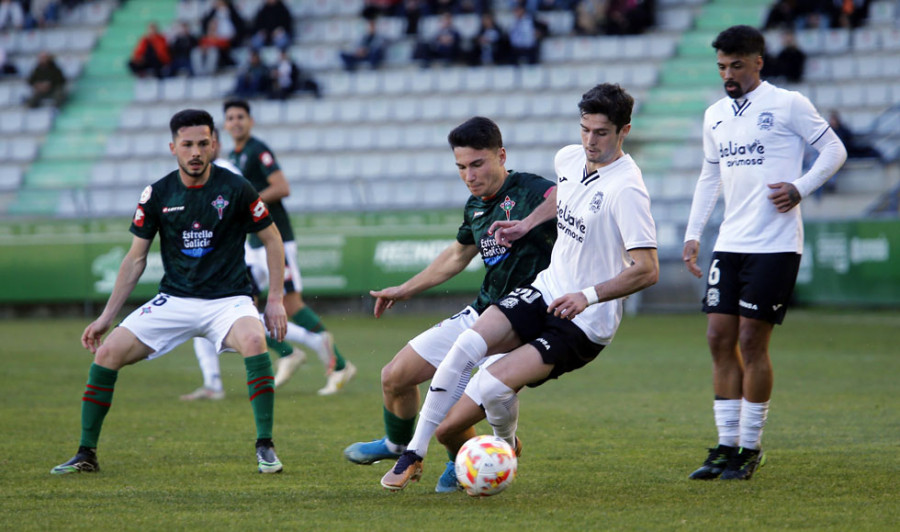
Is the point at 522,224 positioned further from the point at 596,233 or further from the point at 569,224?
the point at 596,233

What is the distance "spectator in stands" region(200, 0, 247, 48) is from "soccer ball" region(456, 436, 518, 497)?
66.5ft

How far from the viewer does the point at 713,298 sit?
623cm

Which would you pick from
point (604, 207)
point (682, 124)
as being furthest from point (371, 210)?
point (604, 207)

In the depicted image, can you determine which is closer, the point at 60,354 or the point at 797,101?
the point at 797,101

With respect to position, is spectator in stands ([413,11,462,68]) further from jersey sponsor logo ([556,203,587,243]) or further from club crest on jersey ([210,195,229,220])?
jersey sponsor logo ([556,203,587,243])

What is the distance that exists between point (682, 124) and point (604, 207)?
16.6 metres

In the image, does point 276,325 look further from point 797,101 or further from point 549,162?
point 549,162

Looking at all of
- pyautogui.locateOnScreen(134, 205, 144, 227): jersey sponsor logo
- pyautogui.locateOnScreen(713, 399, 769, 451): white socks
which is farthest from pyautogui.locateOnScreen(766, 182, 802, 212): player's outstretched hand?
pyautogui.locateOnScreen(134, 205, 144, 227): jersey sponsor logo

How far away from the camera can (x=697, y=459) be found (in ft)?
21.8

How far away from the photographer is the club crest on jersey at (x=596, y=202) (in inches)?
216

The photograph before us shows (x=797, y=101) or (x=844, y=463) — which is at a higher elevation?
(x=797, y=101)

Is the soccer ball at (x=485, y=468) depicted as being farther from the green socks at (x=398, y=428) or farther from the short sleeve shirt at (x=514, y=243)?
the short sleeve shirt at (x=514, y=243)

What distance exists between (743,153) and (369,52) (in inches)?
715

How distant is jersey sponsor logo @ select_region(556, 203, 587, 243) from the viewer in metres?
5.55
